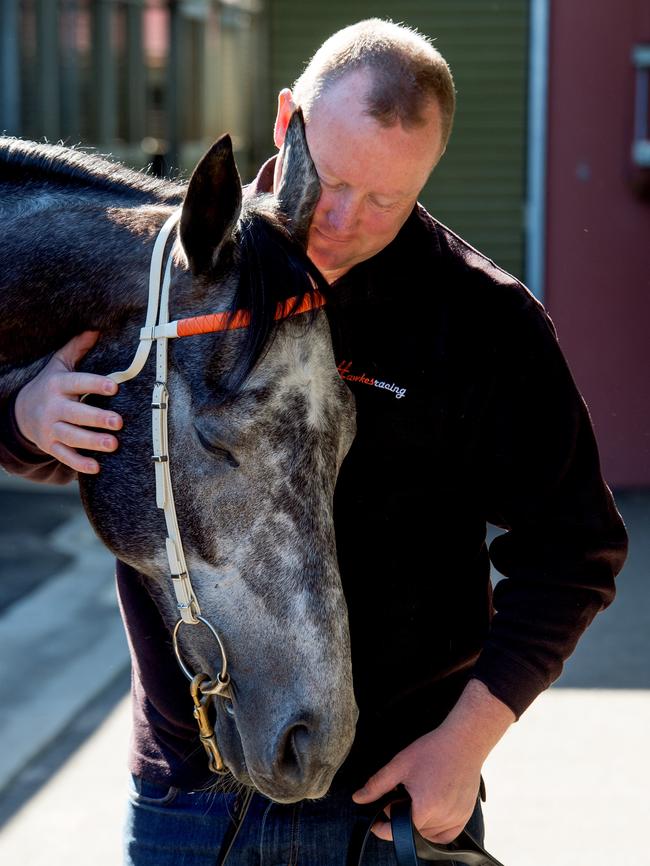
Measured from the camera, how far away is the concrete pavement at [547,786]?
3461 millimetres

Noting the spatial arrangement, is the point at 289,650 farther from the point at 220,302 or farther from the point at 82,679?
the point at 82,679

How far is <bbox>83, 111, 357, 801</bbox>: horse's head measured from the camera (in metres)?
1.51

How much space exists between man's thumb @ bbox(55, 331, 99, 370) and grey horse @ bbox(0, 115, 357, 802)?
0.8 inches

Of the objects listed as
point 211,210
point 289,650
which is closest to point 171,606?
point 289,650

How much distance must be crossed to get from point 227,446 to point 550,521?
52cm

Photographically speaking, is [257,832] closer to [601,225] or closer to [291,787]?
[291,787]

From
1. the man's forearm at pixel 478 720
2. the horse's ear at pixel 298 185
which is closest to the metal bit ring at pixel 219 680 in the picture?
the man's forearm at pixel 478 720

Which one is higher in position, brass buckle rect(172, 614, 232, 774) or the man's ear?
the man's ear

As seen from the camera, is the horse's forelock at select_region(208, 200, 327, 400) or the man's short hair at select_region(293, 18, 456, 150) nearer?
the horse's forelock at select_region(208, 200, 327, 400)

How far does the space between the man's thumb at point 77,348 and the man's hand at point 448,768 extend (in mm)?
748

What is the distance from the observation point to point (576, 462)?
1.76 meters

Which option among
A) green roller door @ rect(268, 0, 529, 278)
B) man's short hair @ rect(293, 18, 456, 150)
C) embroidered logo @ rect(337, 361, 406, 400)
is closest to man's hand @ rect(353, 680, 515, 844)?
embroidered logo @ rect(337, 361, 406, 400)

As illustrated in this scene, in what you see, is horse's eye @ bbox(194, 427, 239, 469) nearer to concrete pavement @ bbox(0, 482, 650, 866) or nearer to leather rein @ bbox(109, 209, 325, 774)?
leather rein @ bbox(109, 209, 325, 774)

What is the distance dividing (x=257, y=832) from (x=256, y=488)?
1.82ft
